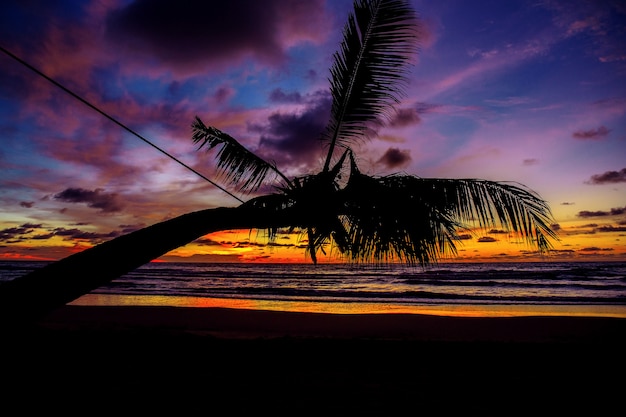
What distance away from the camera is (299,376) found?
4266 millimetres

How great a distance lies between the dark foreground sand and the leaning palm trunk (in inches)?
5.2

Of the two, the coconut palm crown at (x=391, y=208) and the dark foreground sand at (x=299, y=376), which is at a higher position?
the coconut palm crown at (x=391, y=208)

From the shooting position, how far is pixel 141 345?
5.78 meters

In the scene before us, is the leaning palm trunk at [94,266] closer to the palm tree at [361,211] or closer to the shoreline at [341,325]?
the palm tree at [361,211]

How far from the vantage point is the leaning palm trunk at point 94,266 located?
1.87 m

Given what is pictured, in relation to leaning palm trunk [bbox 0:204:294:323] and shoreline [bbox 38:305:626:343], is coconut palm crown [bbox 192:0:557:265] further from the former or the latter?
shoreline [bbox 38:305:626:343]

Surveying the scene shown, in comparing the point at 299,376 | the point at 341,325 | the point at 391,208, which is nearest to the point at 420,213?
the point at 391,208

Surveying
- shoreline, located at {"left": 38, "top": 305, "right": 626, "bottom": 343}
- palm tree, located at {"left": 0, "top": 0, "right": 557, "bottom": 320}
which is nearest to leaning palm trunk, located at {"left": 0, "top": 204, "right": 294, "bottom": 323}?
palm tree, located at {"left": 0, "top": 0, "right": 557, "bottom": 320}

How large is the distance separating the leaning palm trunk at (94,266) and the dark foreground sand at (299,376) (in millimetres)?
132

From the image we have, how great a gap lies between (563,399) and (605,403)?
0.34 metres

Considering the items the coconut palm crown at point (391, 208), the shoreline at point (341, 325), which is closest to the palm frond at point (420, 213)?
the coconut palm crown at point (391, 208)

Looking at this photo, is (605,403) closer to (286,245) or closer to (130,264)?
(286,245)

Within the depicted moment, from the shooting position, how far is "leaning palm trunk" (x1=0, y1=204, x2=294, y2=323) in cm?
187

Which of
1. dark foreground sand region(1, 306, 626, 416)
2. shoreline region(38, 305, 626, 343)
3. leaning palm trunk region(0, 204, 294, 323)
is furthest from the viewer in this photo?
shoreline region(38, 305, 626, 343)
